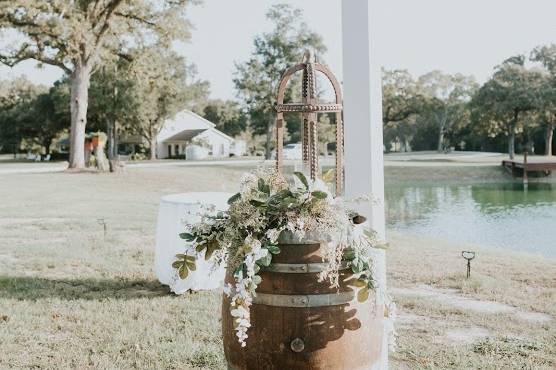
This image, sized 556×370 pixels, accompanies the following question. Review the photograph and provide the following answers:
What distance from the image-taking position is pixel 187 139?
56000 millimetres

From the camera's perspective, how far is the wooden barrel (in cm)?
240

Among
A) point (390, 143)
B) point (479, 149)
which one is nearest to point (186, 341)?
point (479, 149)

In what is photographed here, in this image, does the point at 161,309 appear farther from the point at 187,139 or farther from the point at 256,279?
the point at 187,139

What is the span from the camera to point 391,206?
65.1 ft

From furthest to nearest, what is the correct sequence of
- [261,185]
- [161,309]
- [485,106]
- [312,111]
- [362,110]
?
[485,106]
[161,309]
[312,111]
[362,110]
[261,185]

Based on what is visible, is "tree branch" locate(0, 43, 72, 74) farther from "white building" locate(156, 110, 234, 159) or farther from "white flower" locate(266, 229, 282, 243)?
"white building" locate(156, 110, 234, 159)

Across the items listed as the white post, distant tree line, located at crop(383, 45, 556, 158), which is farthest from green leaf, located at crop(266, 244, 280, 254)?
distant tree line, located at crop(383, 45, 556, 158)

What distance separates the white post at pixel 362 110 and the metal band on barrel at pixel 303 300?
51cm

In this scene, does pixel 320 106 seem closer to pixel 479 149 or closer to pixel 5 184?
pixel 5 184

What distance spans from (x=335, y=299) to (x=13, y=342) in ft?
8.85

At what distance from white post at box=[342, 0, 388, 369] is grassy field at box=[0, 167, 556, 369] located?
4.37ft

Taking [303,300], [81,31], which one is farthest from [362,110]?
[81,31]

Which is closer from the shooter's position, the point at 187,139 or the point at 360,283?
the point at 360,283

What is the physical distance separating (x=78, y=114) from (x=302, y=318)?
86.6ft
